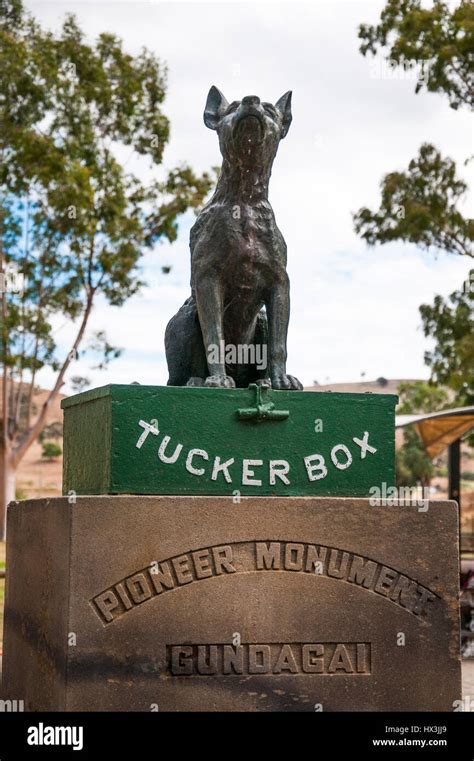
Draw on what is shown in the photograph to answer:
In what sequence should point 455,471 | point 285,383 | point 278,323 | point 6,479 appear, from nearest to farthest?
point 285,383 < point 278,323 < point 455,471 < point 6,479

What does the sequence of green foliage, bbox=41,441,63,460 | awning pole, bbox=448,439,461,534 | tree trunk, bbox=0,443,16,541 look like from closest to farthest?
awning pole, bbox=448,439,461,534, tree trunk, bbox=0,443,16,541, green foliage, bbox=41,441,63,460

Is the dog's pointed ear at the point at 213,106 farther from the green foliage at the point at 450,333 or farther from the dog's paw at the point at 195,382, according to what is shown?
the green foliage at the point at 450,333

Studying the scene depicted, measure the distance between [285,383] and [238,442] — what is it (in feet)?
1.78

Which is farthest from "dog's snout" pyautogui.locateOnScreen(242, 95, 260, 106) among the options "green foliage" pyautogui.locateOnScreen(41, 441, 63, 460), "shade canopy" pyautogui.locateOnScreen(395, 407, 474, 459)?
"green foliage" pyautogui.locateOnScreen(41, 441, 63, 460)

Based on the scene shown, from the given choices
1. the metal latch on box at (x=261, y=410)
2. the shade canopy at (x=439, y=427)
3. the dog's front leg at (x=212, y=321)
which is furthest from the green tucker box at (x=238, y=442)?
the shade canopy at (x=439, y=427)

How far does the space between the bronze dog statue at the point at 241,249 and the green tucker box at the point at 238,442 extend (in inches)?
12.5

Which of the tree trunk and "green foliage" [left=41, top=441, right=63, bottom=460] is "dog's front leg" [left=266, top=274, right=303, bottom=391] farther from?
"green foliage" [left=41, top=441, right=63, bottom=460]

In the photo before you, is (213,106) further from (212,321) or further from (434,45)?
(434,45)

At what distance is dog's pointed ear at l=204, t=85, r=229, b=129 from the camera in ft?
19.1

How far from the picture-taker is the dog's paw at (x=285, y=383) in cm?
564

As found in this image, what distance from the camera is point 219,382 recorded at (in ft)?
18.1

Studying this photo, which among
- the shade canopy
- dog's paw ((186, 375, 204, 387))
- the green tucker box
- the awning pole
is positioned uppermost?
the shade canopy

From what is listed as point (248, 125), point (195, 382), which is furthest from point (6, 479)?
point (248, 125)
